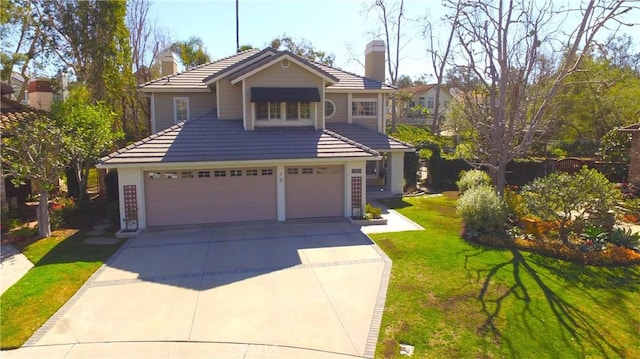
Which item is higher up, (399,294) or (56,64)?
(56,64)

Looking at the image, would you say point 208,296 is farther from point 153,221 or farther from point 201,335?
point 153,221

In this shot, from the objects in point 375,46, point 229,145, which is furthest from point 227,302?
point 375,46

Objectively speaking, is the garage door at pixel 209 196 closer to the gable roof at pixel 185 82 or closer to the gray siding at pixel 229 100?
the gray siding at pixel 229 100

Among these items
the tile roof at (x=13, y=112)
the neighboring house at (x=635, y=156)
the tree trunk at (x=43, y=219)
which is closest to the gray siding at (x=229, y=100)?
the tree trunk at (x=43, y=219)

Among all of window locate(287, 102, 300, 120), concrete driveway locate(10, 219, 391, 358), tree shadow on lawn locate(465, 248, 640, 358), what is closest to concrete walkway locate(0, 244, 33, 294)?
concrete driveway locate(10, 219, 391, 358)

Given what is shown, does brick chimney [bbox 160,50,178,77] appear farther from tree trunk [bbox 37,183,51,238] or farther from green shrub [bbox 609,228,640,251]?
green shrub [bbox 609,228,640,251]

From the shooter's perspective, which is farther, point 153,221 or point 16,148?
point 153,221

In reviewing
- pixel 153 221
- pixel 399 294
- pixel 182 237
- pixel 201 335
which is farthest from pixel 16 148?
pixel 399 294
